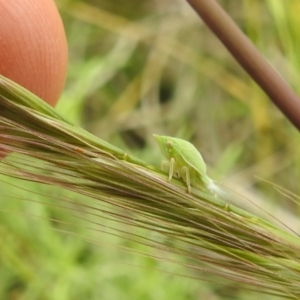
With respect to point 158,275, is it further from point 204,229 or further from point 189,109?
point 189,109

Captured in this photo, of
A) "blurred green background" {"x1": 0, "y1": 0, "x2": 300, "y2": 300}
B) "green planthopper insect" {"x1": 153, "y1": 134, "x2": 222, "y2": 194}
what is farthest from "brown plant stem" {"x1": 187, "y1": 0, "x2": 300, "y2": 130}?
"blurred green background" {"x1": 0, "y1": 0, "x2": 300, "y2": 300}

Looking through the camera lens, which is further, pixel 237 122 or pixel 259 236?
pixel 237 122

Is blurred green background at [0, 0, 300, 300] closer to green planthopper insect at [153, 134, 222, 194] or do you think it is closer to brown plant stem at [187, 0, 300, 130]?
green planthopper insect at [153, 134, 222, 194]

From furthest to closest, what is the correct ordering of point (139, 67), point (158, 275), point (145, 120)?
point (139, 67), point (145, 120), point (158, 275)

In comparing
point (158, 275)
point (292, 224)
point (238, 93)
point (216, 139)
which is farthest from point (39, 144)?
point (216, 139)

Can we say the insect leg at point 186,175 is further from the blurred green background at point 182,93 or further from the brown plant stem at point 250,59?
the blurred green background at point 182,93

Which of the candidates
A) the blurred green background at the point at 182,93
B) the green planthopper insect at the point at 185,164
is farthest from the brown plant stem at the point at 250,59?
the blurred green background at the point at 182,93
